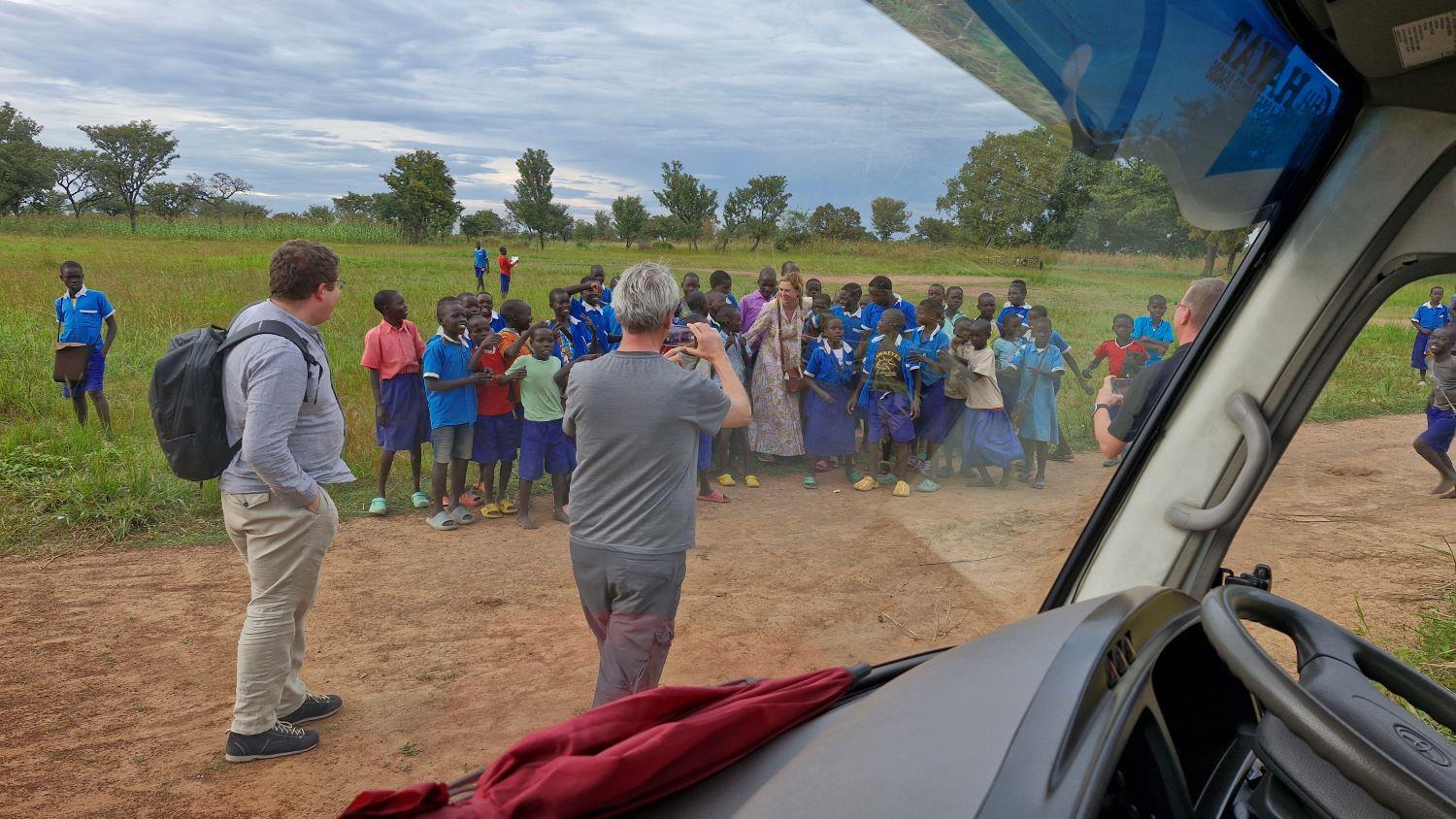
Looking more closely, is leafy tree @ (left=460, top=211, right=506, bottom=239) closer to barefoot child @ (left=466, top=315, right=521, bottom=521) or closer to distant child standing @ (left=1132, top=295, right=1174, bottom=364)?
barefoot child @ (left=466, top=315, right=521, bottom=521)

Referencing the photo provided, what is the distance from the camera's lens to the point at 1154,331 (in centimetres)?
167

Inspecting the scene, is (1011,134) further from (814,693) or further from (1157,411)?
(814,693)

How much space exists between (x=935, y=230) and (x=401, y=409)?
586 centimetres

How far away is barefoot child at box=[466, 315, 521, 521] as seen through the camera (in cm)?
662

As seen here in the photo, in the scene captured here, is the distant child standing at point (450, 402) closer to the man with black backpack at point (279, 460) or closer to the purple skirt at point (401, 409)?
the purple skirt at point (401, 409)

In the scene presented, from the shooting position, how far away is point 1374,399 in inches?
101

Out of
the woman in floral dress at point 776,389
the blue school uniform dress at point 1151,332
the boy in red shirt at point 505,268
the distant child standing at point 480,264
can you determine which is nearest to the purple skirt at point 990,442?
the blue school uniform dress at point 1151,332

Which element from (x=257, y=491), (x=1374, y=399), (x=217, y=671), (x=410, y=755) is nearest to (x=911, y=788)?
(x=1374, y=399)

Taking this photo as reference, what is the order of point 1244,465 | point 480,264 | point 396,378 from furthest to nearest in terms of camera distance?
point 480,264
point 396,378
point 1244,465

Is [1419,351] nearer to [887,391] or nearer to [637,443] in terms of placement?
[637,443]

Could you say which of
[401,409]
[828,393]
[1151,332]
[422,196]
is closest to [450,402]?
[401,409]

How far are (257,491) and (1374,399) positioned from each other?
378 cm

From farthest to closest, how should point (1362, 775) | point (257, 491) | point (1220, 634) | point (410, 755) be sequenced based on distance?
point (410, 755), point (257, 491), point (1220, 634), point (1362, 775)

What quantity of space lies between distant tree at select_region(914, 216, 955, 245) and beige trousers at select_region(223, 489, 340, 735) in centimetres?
278
